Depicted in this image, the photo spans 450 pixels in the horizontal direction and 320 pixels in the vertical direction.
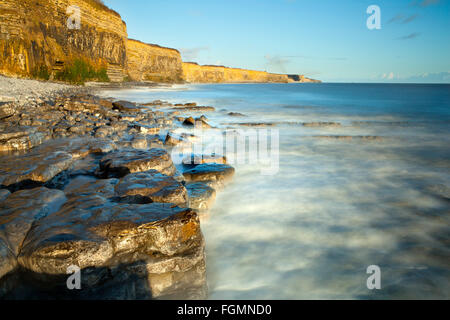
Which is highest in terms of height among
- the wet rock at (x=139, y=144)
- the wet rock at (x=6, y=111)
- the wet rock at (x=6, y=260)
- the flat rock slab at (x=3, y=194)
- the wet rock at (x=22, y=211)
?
the wet rock at (x=6, y=111)

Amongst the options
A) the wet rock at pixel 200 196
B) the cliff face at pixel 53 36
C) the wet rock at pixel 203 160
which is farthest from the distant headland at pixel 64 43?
the wet rock at pixel 200 196

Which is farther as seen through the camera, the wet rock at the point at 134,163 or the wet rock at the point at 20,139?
the wet rock at the point at 20,139

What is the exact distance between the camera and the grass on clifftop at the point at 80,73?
26.9 m

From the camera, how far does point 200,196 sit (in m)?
3.24

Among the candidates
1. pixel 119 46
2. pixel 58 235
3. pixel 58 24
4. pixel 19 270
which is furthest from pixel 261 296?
pixel 119 46

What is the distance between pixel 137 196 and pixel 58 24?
118 feet

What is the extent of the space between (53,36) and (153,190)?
33.9 m

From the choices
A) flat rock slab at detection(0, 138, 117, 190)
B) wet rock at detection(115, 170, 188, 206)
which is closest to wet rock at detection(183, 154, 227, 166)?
flat rock slab at detection(0, 138, 117, 190)

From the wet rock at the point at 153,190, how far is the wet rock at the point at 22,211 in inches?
21.3

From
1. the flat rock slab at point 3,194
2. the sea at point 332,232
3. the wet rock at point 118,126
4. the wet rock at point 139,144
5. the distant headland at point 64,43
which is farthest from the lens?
the distant headland at point 64,43

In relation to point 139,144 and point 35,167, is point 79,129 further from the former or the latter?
point 35,167

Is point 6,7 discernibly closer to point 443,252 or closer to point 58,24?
point 58,24

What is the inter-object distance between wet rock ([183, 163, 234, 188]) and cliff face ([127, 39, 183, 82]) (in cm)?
5441

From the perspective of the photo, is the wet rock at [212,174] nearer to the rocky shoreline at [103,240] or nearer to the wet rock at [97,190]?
the rocky shoreline at [103,240]
